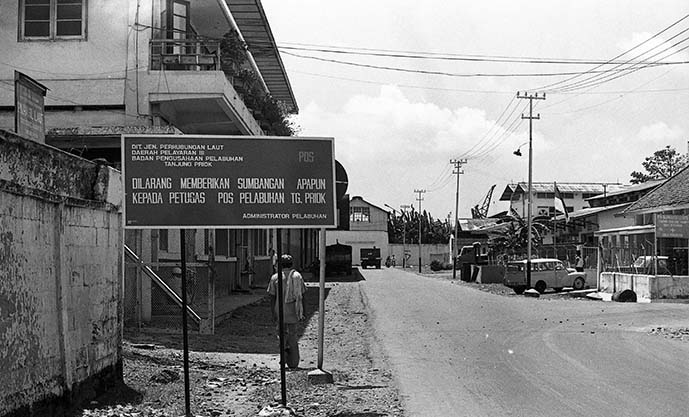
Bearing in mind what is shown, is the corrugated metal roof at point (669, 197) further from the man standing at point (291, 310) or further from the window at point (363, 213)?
the window at point (363, 213)

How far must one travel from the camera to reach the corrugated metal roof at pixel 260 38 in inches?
964

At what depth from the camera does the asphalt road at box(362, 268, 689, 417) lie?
9.05 m

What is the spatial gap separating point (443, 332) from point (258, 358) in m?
5.67

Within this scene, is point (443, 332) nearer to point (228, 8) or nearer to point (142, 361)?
point (142, 361)

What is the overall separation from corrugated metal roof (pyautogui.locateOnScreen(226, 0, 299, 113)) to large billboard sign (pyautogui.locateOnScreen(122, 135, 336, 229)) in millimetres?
16037

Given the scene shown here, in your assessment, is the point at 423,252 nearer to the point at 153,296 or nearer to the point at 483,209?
the point at 483,209

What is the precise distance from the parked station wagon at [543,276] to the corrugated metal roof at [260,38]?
13773 millimetres

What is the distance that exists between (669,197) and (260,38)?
17987 mm

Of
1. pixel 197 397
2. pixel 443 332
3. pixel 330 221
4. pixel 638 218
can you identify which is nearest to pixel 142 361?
pixel 197 397

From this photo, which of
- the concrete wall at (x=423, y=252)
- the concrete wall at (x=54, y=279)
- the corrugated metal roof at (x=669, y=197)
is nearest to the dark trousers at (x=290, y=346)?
the concrete wall at (x=54, y=279)

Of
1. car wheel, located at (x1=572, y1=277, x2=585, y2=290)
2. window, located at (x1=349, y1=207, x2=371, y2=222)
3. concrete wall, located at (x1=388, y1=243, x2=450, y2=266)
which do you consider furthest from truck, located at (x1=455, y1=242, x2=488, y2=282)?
window, located at (x1=349, y1=207, x2=371, y2=222)

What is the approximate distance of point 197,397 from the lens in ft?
30.8

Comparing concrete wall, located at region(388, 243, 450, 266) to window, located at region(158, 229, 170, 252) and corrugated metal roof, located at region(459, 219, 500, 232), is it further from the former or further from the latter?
window, located at region(158, 229, 170, 252)

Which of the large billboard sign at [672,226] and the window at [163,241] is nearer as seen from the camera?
the window at [163,241]
